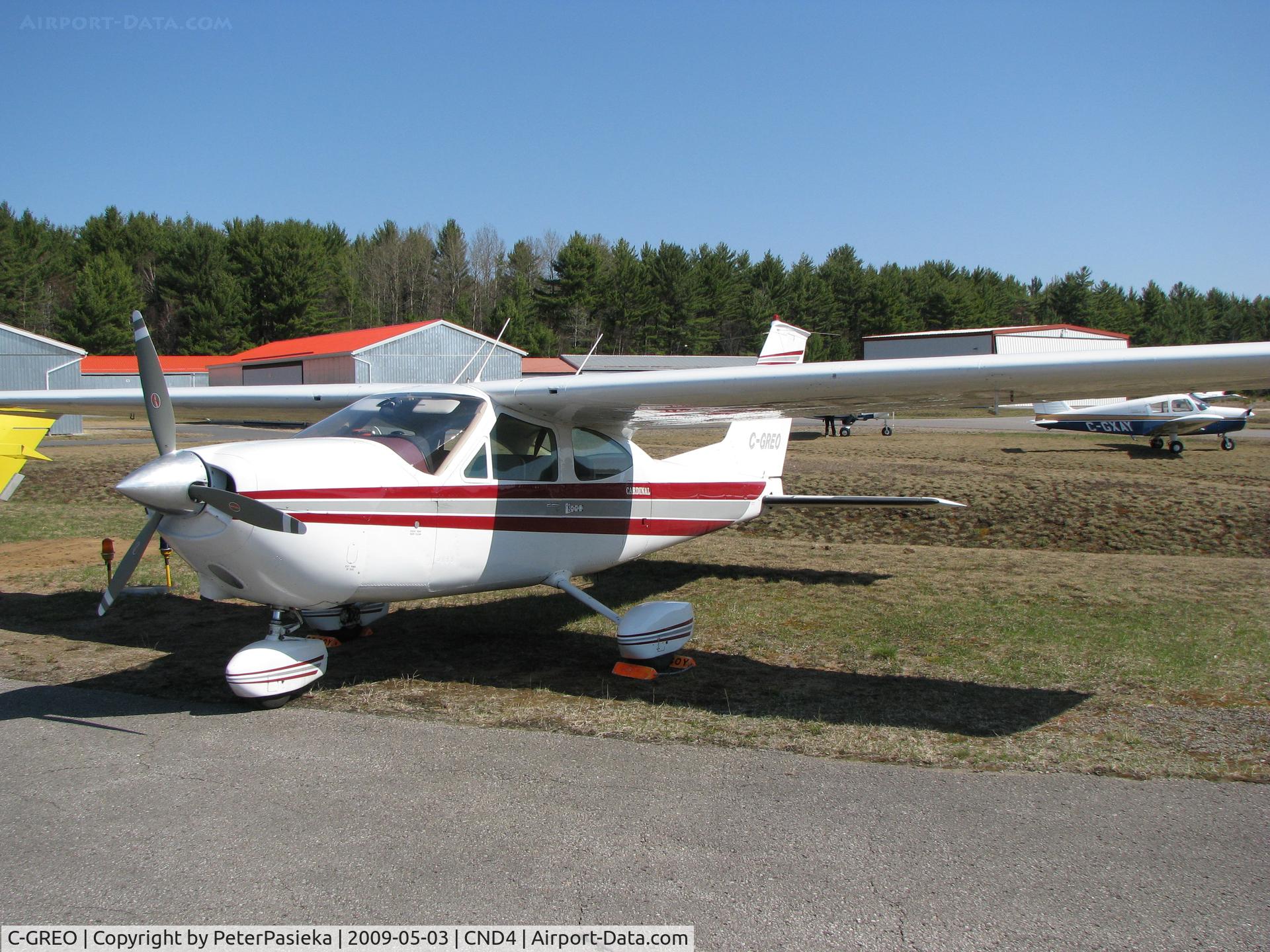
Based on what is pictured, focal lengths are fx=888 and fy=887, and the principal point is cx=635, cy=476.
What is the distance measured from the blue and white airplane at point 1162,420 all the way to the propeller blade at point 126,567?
2385 cm

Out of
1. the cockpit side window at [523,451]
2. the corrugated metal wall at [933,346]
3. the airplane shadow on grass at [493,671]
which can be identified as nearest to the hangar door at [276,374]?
the corrugated metal wall at [933,346]

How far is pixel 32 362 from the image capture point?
30.7m

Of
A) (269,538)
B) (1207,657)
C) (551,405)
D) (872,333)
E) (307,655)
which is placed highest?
(872,333)

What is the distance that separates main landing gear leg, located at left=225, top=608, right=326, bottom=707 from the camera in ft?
17.1

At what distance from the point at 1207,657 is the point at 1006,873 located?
408 centimetres

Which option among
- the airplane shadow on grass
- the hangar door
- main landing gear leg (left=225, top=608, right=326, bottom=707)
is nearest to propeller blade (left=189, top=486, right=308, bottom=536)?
main landing gear leg (left=225, top=608, right=326, bottom=707)

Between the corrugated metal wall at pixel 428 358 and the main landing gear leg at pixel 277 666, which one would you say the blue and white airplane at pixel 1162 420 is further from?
the corrugated metal wall at pixel 428 358

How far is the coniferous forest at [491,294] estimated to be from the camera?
6106 centimetres

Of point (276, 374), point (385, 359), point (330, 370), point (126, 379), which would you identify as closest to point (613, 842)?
point (385, 359)

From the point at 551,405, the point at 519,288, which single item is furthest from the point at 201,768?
the point at 519,288

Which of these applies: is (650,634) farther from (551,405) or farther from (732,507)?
(732,507)

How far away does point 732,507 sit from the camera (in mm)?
8758

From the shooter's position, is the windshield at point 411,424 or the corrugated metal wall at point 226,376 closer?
the windshield at point 411,424

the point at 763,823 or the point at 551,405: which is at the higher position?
the point at 551,405
